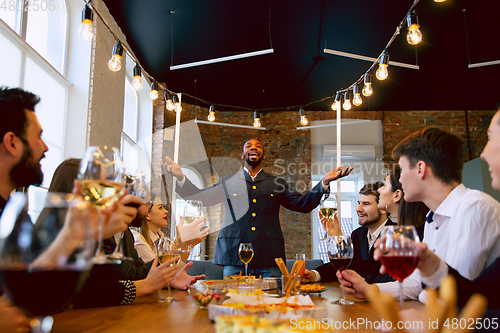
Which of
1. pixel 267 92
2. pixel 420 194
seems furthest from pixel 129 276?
pixel 267 92

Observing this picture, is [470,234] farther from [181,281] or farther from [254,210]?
[254,210]

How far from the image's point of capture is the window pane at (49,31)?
303 centimetres

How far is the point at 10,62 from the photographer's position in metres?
2.66

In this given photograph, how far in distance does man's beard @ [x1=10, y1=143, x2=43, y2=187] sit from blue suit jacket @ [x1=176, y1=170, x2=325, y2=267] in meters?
2.14

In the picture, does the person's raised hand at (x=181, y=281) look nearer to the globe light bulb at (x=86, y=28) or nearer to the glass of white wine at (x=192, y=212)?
the glass of white wine at (x=192, y=212)

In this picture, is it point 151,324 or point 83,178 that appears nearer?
point 83,178

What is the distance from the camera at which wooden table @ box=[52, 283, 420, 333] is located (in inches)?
35.1

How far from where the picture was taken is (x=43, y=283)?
569mm

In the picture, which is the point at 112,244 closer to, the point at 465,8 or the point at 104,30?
the point at 104,30

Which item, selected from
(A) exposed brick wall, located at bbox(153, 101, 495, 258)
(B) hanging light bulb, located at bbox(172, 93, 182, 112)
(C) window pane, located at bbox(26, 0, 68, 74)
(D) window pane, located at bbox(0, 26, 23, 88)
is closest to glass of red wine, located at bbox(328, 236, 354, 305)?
(D) window pane, located at bbox(0, 26, 23, 88)

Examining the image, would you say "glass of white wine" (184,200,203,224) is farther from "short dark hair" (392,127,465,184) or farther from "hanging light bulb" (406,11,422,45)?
"hanging light bulb" (406,11,422,45)

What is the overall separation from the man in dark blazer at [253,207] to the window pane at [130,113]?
7.84 ft

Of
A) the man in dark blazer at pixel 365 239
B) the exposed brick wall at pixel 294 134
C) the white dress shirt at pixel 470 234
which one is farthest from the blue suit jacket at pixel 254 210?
the exposed brick wall at pixel 294 134

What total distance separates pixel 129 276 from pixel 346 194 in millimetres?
6115
